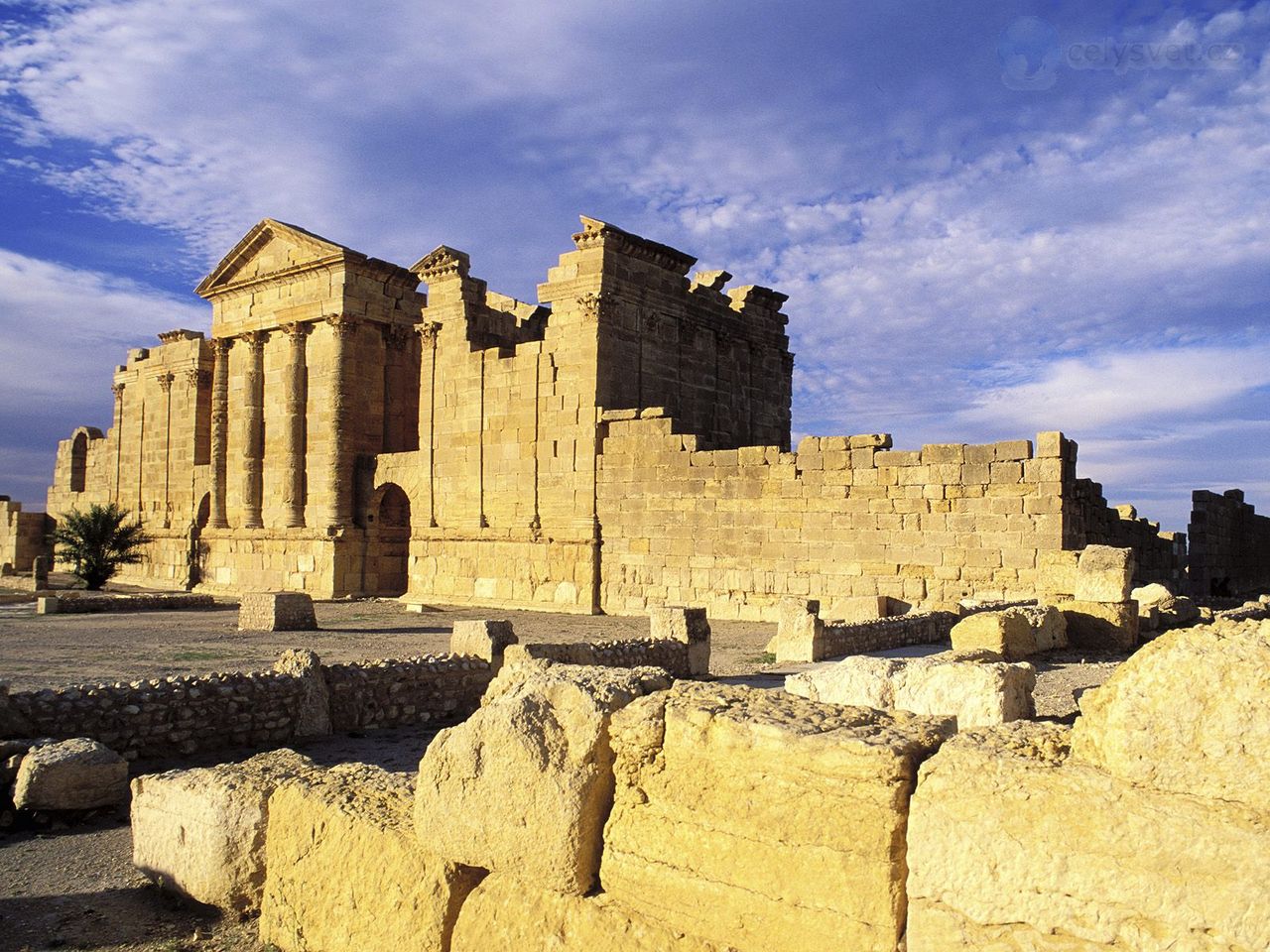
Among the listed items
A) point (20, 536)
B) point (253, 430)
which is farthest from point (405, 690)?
point (20, 536)

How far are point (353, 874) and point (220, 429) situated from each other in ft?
85.2

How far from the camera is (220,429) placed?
91.0 ft

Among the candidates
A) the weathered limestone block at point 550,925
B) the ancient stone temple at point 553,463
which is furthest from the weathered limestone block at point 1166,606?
the weathered limestone block at point 550,925

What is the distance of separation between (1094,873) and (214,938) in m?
3.65

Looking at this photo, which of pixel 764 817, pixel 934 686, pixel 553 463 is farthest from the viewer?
pixel 553 463

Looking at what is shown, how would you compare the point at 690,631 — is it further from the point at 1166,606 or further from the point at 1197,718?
the point at 1197,718

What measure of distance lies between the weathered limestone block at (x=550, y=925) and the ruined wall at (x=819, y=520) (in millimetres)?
12472

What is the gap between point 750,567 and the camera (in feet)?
58.7

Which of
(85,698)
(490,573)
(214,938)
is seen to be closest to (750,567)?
(490,573)

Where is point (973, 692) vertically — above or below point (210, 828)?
above

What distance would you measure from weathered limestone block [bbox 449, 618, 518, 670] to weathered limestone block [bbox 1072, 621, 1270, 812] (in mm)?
7487

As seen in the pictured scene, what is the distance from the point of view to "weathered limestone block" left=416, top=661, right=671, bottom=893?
11.3ft

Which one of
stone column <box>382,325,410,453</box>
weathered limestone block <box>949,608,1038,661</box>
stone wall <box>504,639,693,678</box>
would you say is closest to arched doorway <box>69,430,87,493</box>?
stone column <box>382,325,410,453</box>

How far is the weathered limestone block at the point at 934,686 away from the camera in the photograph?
6.23 m
